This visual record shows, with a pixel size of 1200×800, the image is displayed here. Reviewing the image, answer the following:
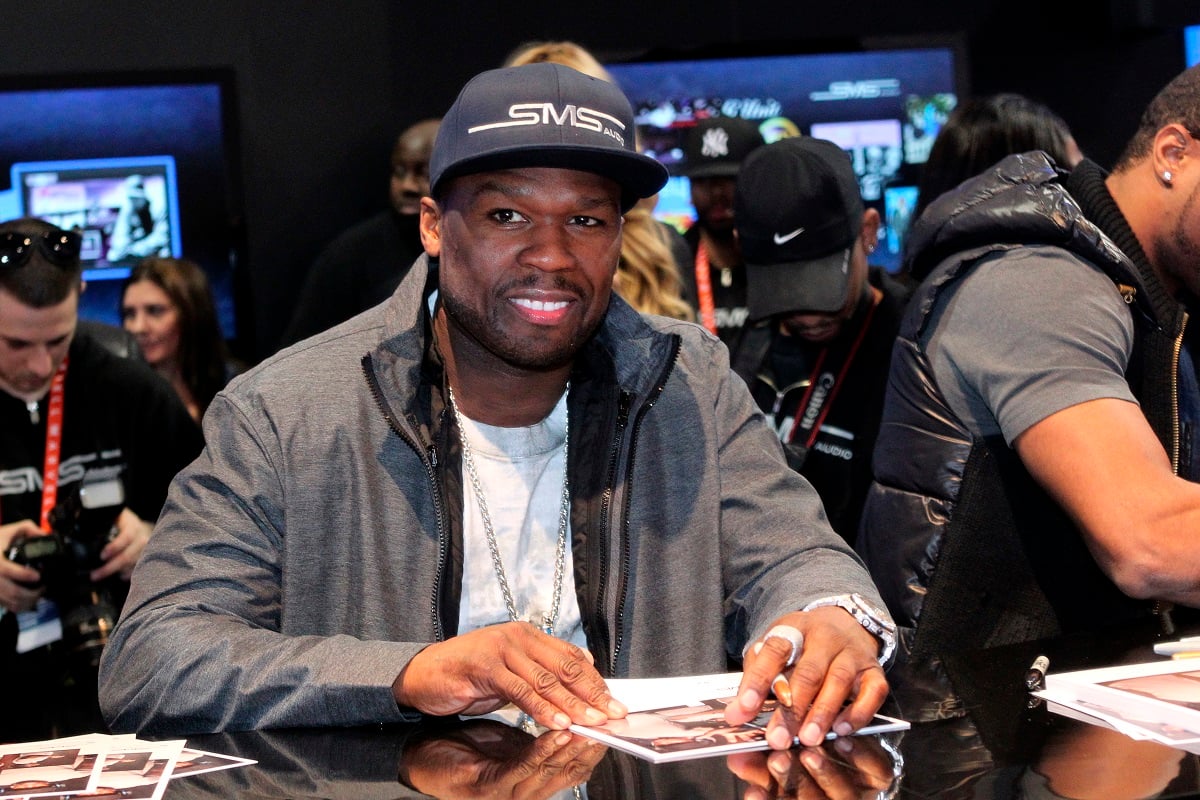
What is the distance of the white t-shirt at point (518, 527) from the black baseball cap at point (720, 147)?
7.16ft

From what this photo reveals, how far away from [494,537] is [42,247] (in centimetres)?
210

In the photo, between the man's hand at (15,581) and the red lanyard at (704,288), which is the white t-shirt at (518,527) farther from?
the red lanyard at (704,288)

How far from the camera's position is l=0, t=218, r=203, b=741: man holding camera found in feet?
10.4

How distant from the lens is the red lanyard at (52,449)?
3.50 meters

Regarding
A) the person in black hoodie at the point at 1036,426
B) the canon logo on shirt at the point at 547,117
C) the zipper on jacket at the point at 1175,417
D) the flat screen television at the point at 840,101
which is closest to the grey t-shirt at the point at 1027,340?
the person in black hoodie at the point at 1036,426

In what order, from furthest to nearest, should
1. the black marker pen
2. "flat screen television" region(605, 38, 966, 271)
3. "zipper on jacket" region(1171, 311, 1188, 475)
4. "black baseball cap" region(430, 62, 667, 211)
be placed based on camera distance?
"flat screen television" region(605, 38, 966, 271) → "zipper on jacket" region(1171, 311, 1188, 475) → "black baseball cap" region(430, 62, 667, 211) → the black marker pen

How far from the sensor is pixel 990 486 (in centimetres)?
224

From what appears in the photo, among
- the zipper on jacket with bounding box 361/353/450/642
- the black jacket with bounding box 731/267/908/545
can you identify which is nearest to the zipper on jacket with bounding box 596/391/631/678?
the zipper on jacket with bounding box 361/353/450/642

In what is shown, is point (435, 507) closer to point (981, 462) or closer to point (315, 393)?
point (315, 393)

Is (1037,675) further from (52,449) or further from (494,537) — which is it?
(52,449)

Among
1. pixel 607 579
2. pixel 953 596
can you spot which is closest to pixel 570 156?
pixel 607 579

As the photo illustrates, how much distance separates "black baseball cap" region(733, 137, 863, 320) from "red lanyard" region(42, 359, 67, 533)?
1681 mm

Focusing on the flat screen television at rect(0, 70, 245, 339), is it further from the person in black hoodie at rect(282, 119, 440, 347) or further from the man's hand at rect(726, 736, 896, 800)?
the man's hand at rect(726, 736, 896, 800)

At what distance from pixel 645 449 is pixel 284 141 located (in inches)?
152
